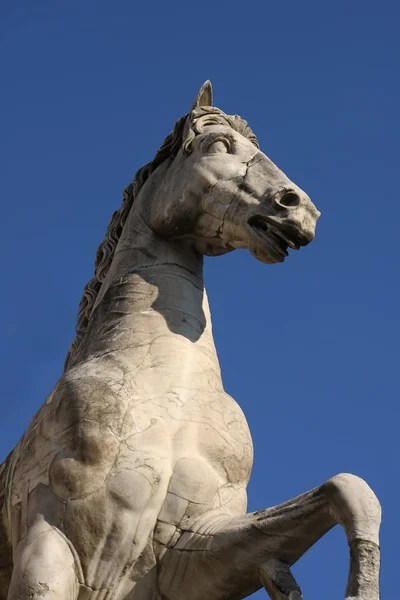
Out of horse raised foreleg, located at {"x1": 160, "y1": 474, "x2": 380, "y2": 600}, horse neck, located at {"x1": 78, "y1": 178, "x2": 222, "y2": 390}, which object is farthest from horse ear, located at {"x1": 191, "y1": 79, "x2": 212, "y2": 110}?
horse raised foreleg, located at {"x1": 160, "y1": 474, "x2": 380, "y2": 600}

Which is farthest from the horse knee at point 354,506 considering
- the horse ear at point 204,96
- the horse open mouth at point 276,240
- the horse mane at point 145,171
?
the horse ear at point 204,96

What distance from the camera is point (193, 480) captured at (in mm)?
6957

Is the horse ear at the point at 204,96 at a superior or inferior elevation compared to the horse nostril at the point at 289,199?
superior

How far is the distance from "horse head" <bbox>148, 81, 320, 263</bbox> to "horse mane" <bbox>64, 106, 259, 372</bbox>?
0.02m

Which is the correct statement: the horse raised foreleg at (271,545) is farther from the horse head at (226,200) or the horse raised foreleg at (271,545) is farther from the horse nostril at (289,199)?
the horse nostril at (289,199)

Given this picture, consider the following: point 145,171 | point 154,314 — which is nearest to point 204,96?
point 145,171

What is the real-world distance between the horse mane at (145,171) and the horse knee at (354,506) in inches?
99.0

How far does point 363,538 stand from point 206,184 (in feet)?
9.00

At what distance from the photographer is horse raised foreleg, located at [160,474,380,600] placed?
626cm

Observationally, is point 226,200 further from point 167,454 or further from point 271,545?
point 271,545

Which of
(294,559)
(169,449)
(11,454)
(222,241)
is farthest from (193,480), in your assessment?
(222,241)

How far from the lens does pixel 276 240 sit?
25.3 feet

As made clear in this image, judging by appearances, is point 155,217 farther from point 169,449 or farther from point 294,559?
point 294,559

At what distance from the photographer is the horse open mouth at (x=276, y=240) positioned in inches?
304
